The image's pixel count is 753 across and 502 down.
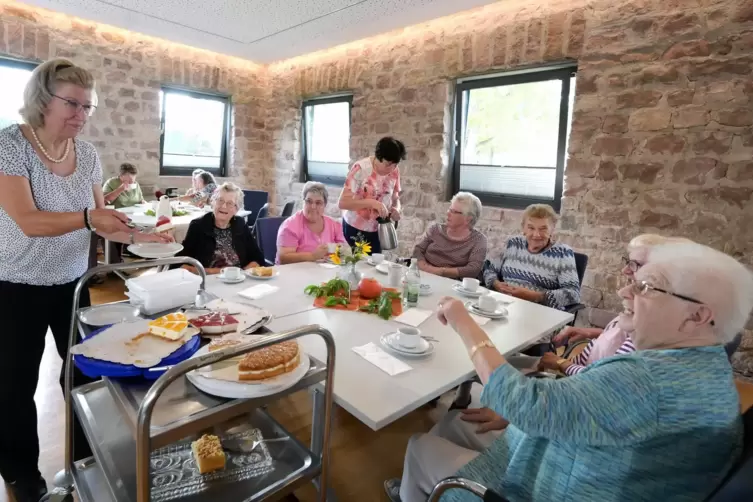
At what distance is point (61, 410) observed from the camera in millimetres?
2133

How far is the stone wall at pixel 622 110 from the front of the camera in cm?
279

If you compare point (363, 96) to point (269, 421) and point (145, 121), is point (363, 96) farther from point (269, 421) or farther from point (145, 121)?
point (269, 421)

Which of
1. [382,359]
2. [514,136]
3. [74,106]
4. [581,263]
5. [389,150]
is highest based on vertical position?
[514,136]

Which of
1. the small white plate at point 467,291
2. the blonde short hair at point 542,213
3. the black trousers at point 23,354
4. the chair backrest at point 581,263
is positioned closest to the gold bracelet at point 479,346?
the small white plate at point 467,291

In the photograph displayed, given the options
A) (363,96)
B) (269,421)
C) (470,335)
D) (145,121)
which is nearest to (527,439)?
(470,335)

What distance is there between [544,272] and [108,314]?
7.45ft

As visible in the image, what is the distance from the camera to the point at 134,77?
540 cm

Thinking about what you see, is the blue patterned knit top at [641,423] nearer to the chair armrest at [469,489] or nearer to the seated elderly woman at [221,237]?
the chair armrest at [469,489]

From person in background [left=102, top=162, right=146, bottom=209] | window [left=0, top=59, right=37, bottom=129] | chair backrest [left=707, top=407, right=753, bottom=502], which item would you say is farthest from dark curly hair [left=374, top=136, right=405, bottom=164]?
window [left=0, top=59, right=37, bottom=129]

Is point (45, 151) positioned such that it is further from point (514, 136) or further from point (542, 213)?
point (514, 136)

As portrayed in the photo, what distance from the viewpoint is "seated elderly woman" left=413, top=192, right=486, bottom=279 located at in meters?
2.87

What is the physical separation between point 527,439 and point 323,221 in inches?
83.5

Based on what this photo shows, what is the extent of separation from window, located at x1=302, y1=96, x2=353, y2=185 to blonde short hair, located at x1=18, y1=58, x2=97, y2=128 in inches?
168

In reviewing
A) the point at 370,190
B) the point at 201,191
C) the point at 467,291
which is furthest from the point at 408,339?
the point at 201,191
